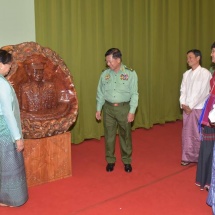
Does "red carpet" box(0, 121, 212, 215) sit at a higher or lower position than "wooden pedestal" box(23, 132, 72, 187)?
lower

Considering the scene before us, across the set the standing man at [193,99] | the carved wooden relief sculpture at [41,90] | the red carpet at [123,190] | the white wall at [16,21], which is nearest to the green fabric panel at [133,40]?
the white wall at [16,21]

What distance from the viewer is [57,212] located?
8.30 ft

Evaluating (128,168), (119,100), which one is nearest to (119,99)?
(119,100)

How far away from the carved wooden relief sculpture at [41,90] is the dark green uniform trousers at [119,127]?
1.16 feet

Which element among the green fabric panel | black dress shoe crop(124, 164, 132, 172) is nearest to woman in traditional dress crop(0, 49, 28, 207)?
black dress shoe crop(124, 164, 132, 172)

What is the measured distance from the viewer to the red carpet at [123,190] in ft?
8.41

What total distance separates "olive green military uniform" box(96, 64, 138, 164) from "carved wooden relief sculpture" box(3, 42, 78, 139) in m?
0.34

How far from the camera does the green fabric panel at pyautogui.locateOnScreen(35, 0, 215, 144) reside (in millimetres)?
4223

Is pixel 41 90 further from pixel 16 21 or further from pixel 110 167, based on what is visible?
pixel 16 21

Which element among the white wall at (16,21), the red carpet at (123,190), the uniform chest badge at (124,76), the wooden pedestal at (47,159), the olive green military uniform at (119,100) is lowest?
the red carpet at (123,190)

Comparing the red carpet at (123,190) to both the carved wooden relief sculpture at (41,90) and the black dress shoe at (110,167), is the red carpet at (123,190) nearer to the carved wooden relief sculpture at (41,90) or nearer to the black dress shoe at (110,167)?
the black dress shoe at (110,167)

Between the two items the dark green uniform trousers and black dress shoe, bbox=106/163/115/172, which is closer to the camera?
the dark green uniform trousers

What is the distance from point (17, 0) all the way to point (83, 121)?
179 centimetres

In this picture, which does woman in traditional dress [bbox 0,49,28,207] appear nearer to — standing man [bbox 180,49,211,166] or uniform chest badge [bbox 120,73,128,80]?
uniform chest badge [bbox 120,73,128,80]
